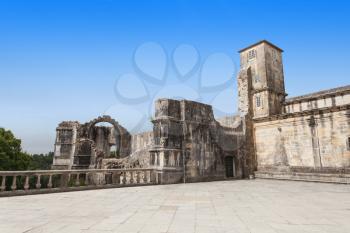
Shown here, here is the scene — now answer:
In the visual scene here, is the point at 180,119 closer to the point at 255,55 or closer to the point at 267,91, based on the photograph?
the point at 267,91

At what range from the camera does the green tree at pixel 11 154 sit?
81.5 ft

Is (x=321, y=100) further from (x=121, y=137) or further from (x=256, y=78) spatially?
(x=121, y=137)

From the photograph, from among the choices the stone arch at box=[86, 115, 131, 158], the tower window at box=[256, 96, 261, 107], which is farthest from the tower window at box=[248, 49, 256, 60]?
the stone arch at box=[86, 115, 131, 158]

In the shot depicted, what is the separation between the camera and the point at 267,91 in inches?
899

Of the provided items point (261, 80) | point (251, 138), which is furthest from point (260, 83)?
point (251, 138)

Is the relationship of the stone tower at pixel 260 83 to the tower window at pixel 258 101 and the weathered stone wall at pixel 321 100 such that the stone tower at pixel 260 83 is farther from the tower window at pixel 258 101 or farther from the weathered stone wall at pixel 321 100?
the weathered stone wall at pixel 321 100

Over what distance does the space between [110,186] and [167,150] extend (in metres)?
3.75

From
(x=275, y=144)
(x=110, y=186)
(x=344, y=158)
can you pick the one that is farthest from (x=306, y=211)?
(x=275, y=144)

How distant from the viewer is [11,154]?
26234mm

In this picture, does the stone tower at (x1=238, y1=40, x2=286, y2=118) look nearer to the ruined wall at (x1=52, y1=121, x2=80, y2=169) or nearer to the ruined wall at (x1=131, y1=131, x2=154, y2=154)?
the ruined wall at (x1=131, y1=131, x2=154, y2=154)

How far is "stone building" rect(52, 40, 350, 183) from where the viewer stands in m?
13.7

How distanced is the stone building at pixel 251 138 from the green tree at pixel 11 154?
4.49m

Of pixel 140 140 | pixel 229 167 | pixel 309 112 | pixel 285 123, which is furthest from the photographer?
pixel 140 140

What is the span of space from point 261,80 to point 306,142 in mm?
8863
